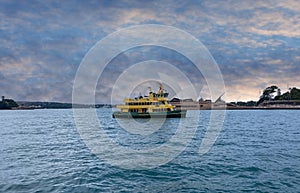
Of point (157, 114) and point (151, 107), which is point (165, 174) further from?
point (151, 107)

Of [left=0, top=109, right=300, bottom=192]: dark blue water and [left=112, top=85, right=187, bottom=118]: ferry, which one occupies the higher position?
[left=112, top=85, right=187, bottom=118]: ferry

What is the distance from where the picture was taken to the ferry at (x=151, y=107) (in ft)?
178

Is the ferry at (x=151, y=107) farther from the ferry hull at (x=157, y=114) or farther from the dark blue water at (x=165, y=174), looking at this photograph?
the dark blue water at (x=165, y=174)

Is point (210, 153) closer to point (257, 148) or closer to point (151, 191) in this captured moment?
point (257, 148)

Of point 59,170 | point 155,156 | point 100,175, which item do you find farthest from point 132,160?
point 59,170

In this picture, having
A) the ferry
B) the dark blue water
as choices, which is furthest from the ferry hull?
the dark blue water

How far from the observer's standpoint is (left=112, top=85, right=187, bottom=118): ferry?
5434 centimetres

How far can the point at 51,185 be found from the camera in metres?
10.2

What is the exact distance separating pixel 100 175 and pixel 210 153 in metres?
8.09

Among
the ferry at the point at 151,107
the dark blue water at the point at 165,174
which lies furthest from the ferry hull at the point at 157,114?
the dark blue water at the point at 165,174

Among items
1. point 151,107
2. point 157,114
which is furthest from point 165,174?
point 151,107

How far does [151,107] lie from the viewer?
55.7m

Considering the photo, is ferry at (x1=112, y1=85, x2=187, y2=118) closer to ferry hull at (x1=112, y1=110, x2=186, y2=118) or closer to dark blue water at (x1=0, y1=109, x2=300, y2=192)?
ferry hull at (x1=112, y1=110, x2=186, y2=118)

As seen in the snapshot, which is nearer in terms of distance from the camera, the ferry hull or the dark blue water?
the dark blue water
